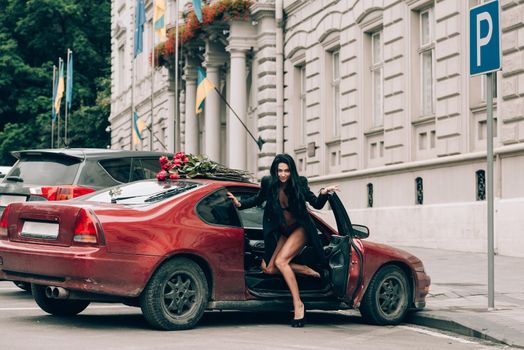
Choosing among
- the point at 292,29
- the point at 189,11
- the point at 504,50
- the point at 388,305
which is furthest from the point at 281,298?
the point at 189,11

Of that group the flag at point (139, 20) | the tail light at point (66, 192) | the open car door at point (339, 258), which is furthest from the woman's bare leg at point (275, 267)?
the flag at point (139, 20)

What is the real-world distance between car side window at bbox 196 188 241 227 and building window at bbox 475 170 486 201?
9.19m

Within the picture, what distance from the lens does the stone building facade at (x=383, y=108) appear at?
59.7ft

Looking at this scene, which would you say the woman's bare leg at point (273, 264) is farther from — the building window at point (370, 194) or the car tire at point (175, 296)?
the building window at point (370, 194)

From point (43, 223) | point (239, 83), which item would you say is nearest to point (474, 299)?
point (43, 223)

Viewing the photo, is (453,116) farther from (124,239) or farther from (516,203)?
(124,239)

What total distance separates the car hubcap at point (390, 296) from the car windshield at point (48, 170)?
3980mm

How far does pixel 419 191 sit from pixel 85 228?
12.6 meters

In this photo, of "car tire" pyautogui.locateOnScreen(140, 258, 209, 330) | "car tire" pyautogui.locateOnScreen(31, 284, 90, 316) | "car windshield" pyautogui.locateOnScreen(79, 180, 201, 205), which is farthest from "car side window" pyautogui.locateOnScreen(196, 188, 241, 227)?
"car tire" pyautogui.locateOnScreen(31, 284, 90, 316)

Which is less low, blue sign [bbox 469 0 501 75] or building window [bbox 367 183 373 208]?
blue sign [bbox 469 0 501 75]

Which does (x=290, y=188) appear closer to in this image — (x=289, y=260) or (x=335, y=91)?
(x=289, y=260)

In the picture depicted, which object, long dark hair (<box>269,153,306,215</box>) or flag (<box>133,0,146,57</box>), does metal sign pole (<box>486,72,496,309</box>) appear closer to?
long dark hair (<box>269,153,306,215</box>)

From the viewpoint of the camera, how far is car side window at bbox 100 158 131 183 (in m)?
12.9

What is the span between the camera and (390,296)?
420 inches
